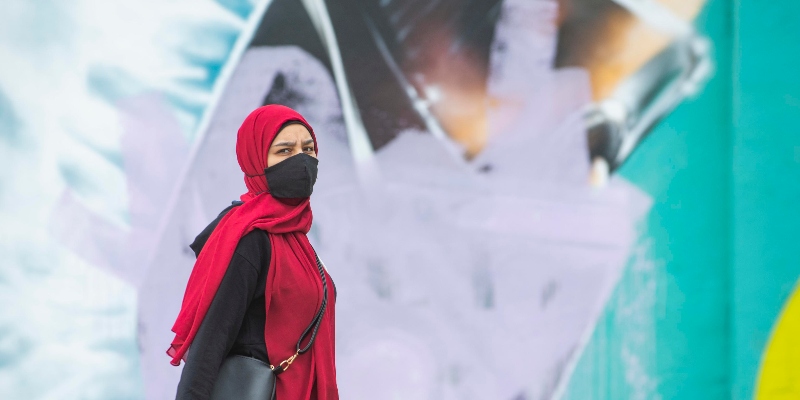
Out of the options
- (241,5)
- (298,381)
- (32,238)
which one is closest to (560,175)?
(241,5)

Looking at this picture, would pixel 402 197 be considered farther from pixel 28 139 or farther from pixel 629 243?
pixel 28 139

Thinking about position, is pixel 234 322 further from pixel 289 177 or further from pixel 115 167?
pixel 115 167

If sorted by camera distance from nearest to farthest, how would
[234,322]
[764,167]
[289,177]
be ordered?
[234,322], [289,177], [764,167]

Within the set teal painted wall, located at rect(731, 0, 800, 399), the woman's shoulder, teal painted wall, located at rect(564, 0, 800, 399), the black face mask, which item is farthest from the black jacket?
teal painted wall, located at rect(731, 0, 800, 399)

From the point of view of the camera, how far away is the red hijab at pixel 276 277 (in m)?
1.83

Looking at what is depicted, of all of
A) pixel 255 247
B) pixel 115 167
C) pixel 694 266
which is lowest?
pixel 694 266

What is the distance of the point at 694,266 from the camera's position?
10.1ft

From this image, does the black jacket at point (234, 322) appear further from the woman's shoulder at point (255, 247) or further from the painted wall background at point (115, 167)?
the painted wall background at point (115, 167)

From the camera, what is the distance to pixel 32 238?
9.77 ft

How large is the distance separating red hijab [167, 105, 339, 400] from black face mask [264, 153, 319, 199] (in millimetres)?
24

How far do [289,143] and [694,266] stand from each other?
1.83 m

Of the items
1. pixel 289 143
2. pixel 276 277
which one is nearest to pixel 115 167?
pixel 289 143

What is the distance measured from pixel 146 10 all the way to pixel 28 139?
642 millimetres

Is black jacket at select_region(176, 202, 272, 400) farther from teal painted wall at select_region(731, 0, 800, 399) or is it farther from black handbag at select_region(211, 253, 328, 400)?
teal painted wall at select_region(731, 0, 800, 399)
